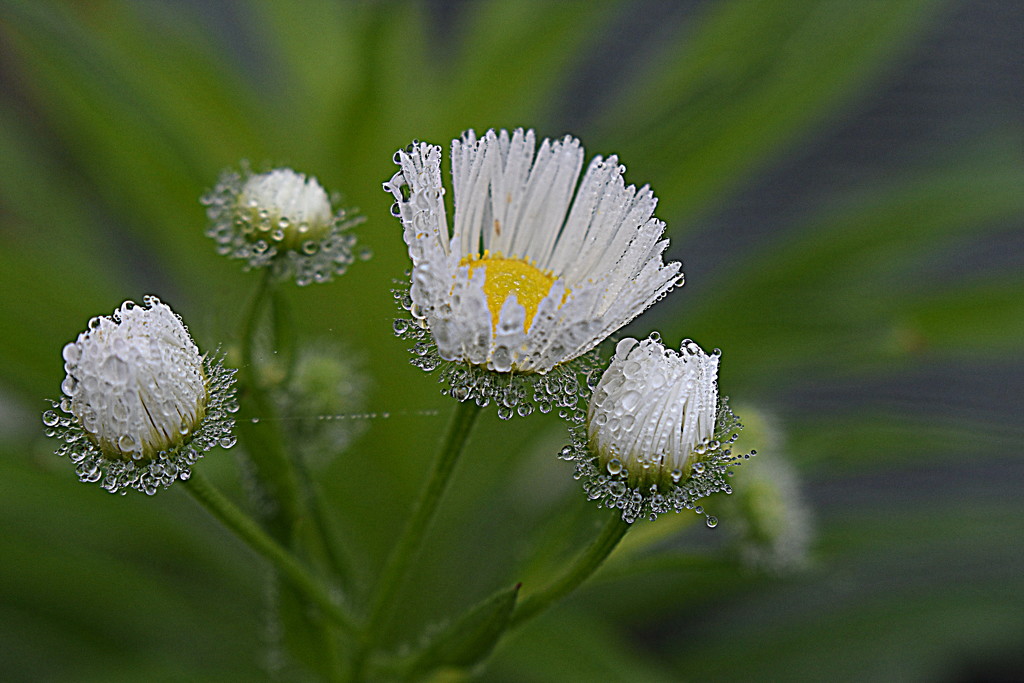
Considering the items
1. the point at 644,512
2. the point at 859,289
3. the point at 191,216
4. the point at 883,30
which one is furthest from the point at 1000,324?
the point at 191,216

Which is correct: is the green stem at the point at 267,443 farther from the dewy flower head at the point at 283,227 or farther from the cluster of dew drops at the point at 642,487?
the cluster of dew drops at the point at 642,487

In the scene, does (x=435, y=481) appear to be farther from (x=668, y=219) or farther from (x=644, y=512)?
(x=668, y=219)

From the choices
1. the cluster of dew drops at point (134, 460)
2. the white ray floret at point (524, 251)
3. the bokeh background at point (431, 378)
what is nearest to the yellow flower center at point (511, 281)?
the white ray floret at point (524, 251)

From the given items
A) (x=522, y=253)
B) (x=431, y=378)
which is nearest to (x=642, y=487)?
(x=522, y=253)

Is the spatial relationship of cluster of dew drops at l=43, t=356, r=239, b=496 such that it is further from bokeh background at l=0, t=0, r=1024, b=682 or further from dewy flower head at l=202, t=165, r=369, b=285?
bokeh background at l=0, t=0, r=1024, b=682

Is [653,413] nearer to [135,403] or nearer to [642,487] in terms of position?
[642,487]

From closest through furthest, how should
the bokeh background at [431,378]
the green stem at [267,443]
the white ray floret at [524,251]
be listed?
1. the white ray floret at [524,251]
2. the green stem at [267,443]
3. the bokeh background at [431,378]

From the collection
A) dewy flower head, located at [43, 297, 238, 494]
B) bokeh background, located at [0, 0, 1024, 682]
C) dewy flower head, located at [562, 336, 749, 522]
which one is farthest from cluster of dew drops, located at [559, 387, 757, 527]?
bokeh background, located at [0, 0, 1024, 682]
